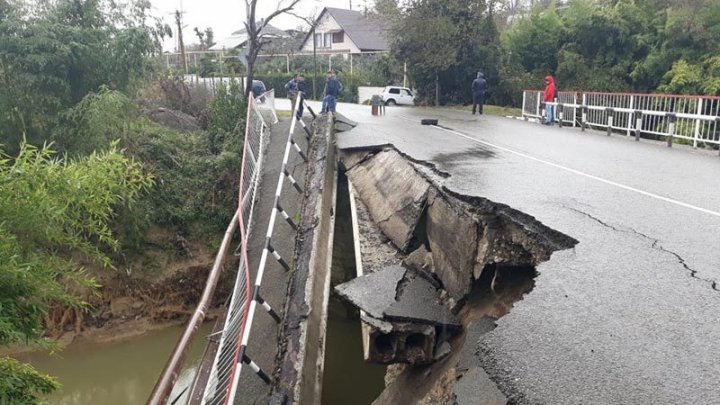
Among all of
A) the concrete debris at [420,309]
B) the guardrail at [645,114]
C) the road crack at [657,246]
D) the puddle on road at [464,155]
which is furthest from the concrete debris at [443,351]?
the guardrail at [645,114]

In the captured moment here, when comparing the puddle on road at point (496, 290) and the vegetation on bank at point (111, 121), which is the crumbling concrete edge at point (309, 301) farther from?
the vegetation on bank at point (111, 121)

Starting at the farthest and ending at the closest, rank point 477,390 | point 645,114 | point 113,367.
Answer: point 645,114, point 113,367, point 477,390

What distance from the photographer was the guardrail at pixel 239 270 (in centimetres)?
414

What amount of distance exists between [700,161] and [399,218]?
7.34m

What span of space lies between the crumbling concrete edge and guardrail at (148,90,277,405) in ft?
2.14

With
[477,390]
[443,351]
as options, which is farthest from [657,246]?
[477,390]

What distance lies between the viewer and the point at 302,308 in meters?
6.58

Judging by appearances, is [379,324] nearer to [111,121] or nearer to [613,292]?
[613,292]

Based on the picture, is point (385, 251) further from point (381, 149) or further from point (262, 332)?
point (381, 149)

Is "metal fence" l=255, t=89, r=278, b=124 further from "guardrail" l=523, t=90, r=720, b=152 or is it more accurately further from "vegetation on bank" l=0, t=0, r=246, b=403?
"guardrail" l=523, t=90, r=720, b=152

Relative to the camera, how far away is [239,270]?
7.95m

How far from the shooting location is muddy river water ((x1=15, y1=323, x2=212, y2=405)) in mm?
10477

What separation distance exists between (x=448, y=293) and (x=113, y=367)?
8.84m

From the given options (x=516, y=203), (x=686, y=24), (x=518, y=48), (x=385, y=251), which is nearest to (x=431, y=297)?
(x=516, y=203)
